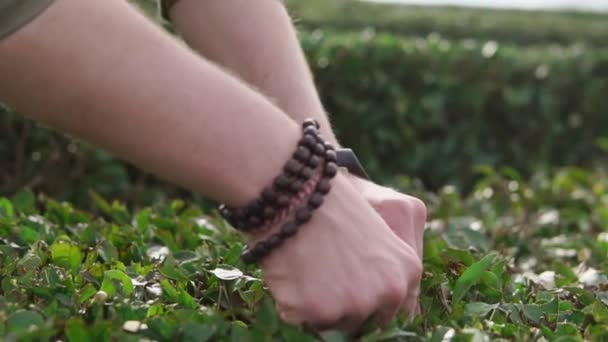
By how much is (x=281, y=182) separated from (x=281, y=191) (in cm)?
1

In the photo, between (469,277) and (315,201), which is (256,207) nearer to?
(315,201)

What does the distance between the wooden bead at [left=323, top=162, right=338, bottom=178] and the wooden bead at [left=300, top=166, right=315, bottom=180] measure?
0.03 metres

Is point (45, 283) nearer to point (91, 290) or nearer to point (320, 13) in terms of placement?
point (91, 290)

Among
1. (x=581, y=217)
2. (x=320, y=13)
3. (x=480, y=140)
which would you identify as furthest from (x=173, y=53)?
(x=320, y=13)

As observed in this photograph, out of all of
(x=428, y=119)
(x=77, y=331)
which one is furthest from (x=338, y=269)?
(x=428, y=119)

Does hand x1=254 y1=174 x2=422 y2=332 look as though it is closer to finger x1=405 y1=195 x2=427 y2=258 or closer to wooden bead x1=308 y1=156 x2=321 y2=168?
wooden bead x1=308 y1=156 x2=321 y2=168

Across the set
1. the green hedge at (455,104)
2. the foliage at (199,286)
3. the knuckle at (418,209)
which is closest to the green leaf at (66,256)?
the foliage at (199,286)

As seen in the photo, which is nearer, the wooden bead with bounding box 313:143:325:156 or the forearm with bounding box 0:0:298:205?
the forearm with bounding box 0:0:298:205

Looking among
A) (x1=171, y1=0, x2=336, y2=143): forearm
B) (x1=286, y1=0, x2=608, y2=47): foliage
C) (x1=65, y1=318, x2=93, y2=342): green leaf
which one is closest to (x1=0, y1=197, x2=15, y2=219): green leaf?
(x1=171, y1=0, x2=336, y2=143): forearm

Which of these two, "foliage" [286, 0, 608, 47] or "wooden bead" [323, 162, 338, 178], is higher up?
"wooden bead" [323, 162, 338, 178]

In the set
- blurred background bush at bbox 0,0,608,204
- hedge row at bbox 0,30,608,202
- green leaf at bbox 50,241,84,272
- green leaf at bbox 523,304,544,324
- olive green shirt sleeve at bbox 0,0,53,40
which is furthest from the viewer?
hedge row at bbox 0,30,608,202

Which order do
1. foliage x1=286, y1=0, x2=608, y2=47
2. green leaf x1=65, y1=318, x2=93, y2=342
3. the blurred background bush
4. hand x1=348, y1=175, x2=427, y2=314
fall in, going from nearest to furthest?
green leaf x1=65, y1=318, x2=93, y2=342 → hand x1=348, y1=175, x2=427, y2=314 → the blurred background bush → foliage x1=286, y1=0, x2=608, y2=47

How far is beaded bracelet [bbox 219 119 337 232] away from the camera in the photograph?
1394 millimetres

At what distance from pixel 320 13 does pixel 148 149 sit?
7.23 m
